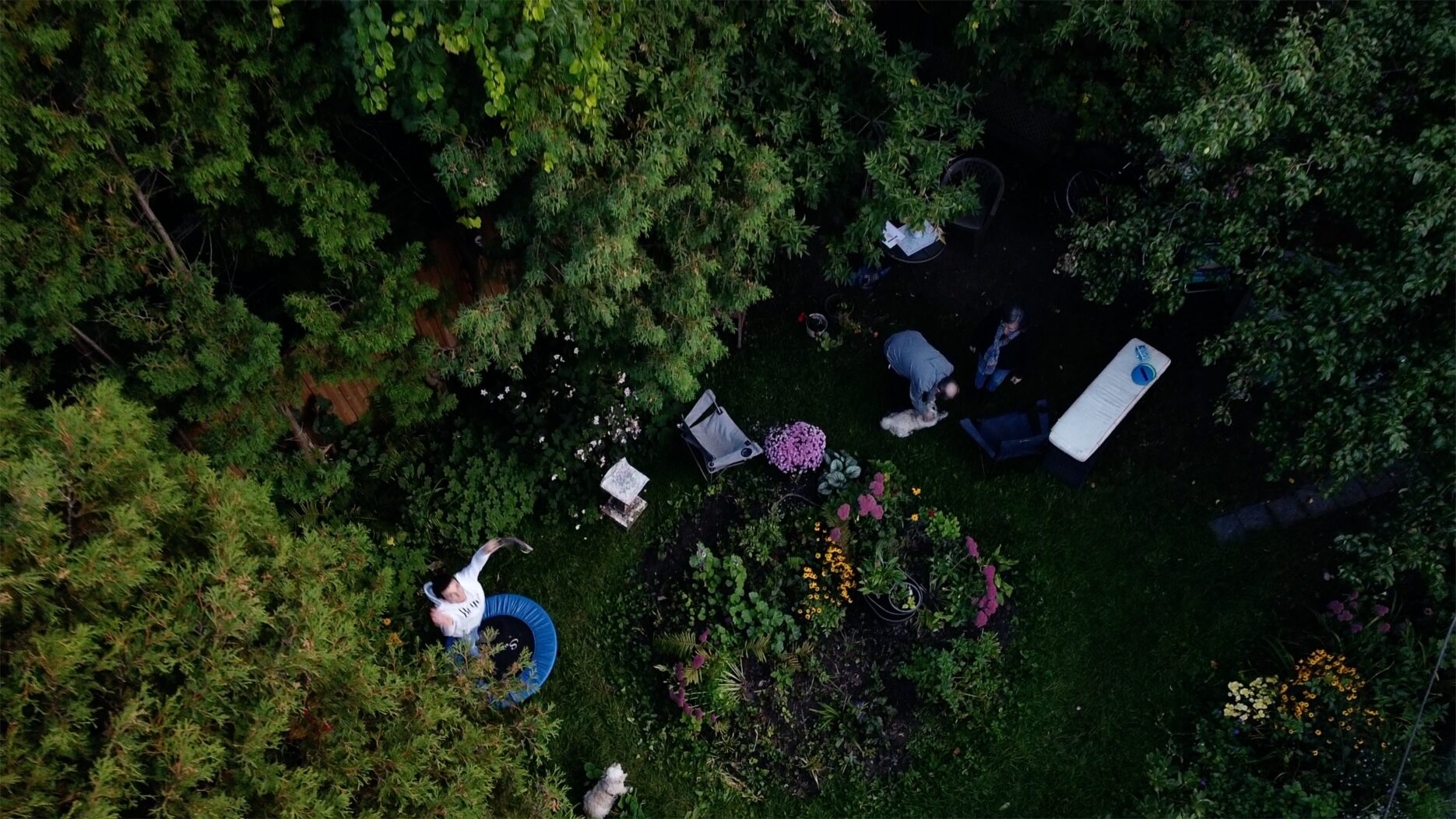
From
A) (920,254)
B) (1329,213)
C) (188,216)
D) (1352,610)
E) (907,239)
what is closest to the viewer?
(188,216)

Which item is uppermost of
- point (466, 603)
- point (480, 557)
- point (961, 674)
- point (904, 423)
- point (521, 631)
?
point (480, 557)

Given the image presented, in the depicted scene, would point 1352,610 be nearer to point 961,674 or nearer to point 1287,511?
point 1287,511

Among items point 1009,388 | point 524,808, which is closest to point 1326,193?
point 1009,388

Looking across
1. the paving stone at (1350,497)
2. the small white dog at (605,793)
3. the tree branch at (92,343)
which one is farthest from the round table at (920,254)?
the tree branch at (92,343)

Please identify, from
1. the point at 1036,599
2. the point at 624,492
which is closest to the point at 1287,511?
the point at 1036,599

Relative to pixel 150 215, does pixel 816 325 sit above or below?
below

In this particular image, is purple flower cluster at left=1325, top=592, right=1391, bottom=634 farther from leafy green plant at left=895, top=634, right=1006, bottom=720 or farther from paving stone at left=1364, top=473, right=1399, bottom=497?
leafy green plant at left=895, top=634, right=1006, bottom=720

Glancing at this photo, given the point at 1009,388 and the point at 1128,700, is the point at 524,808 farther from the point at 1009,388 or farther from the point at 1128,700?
the point at 1009,388
